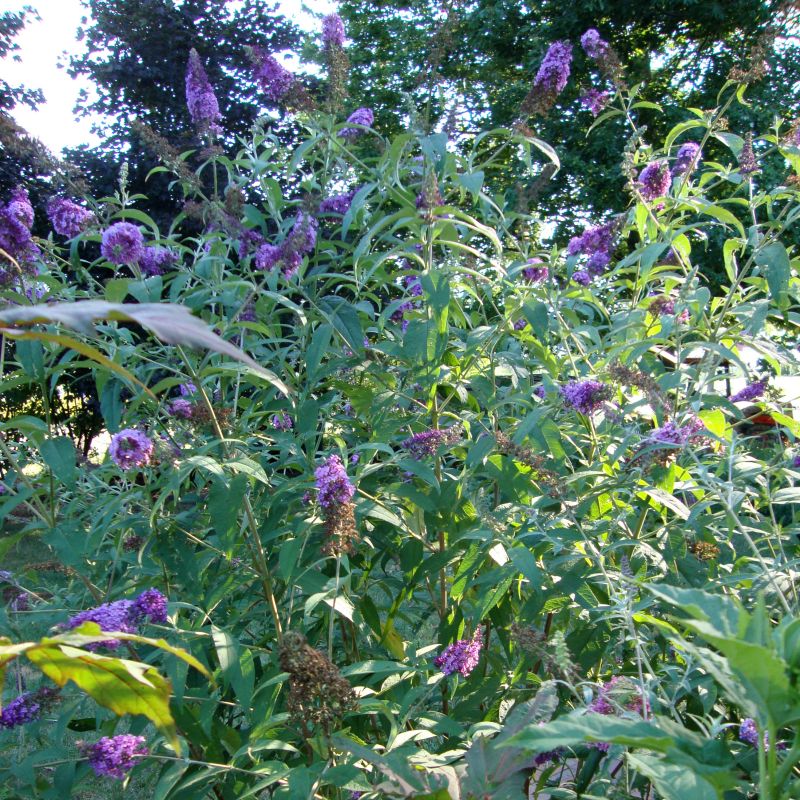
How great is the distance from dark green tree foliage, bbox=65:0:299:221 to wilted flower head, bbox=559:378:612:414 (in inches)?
387

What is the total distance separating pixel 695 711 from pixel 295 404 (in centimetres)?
126

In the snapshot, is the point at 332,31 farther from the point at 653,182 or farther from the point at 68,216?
the point at 653,182

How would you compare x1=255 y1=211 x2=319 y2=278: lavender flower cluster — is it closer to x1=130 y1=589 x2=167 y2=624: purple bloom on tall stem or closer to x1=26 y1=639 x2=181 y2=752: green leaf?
x1=130 y1=589 x2=167 y2=624: purple bloom on tall stem

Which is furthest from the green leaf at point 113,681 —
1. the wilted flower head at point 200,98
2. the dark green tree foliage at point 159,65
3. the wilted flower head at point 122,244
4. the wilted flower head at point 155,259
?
the dark green tree foliage at point 159,65

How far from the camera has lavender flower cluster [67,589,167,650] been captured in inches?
63.1

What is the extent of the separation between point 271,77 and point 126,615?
1825 mm

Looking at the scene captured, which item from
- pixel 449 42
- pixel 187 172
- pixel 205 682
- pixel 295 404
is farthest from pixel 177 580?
pixel 449 42

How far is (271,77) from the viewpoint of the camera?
268cm

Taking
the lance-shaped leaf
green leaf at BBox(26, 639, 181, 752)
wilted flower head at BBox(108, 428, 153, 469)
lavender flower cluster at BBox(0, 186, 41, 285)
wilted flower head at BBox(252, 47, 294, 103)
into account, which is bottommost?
green leaf at BBox(26, 639, 181, 752)

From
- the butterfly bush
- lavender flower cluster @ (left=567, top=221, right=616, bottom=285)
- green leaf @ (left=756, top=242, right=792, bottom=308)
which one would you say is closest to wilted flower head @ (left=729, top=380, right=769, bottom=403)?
the butterfly bush

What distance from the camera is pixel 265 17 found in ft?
41.5

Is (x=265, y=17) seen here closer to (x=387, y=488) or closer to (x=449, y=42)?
(x=449, y=42)

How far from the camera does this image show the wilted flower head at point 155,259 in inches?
97.2

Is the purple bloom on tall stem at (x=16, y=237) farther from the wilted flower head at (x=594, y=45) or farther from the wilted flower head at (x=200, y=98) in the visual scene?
the wilted flower head at (x=594, y=45)
